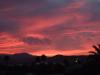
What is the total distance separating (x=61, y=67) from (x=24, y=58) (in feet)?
186

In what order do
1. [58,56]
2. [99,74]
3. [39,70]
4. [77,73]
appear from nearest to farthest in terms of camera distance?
[99,74] → [77,73] → [39,70] → [58,56]

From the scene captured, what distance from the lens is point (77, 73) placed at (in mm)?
65062

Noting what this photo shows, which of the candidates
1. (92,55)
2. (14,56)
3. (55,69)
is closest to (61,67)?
(55,69)

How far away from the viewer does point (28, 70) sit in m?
91.4

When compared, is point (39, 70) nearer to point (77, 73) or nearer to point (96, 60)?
point (77, 73)

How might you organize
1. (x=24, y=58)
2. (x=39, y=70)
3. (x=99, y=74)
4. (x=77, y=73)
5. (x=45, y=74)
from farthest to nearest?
(x=24, y=58)
(x=39, y=70)
(x=45, y=74)
(x=77, y=73)
(x=99, y=74)

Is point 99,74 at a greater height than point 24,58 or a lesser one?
lesser

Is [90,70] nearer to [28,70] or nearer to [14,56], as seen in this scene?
[28,70]

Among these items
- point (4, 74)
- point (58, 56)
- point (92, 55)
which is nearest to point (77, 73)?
point (92, 55)

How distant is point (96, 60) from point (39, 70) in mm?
40104

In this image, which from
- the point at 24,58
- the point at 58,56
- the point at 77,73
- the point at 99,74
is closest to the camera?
the point at 99,74

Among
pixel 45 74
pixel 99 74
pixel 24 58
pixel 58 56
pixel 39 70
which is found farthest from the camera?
pixel 24 58

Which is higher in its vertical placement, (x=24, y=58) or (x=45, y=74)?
(x=24, y=58)

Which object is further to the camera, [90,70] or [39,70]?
[39,70]
